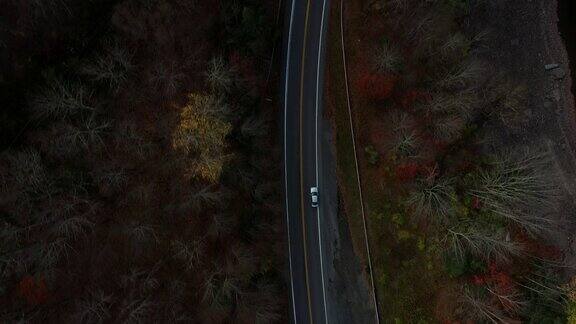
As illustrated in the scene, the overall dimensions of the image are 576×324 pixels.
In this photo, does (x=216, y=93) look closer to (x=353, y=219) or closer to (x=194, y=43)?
(x=194, y=43)

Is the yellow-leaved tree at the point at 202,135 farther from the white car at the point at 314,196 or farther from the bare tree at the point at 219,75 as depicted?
the white car at the point at 314,196

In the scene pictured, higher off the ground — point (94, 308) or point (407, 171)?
point (407, 171)

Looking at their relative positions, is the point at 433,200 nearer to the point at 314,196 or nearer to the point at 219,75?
the point at 314,196

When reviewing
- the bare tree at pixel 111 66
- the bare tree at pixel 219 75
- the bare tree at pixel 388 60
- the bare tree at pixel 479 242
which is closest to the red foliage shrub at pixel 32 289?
the bare tree at pixel 111 66

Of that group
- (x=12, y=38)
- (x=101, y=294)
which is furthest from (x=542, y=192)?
(x=12, y=38)

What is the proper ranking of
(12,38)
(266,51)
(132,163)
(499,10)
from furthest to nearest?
(499,10) → (266,51) → (132,163) → (12,38)

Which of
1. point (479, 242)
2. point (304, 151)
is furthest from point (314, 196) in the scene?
point (479, 242)
